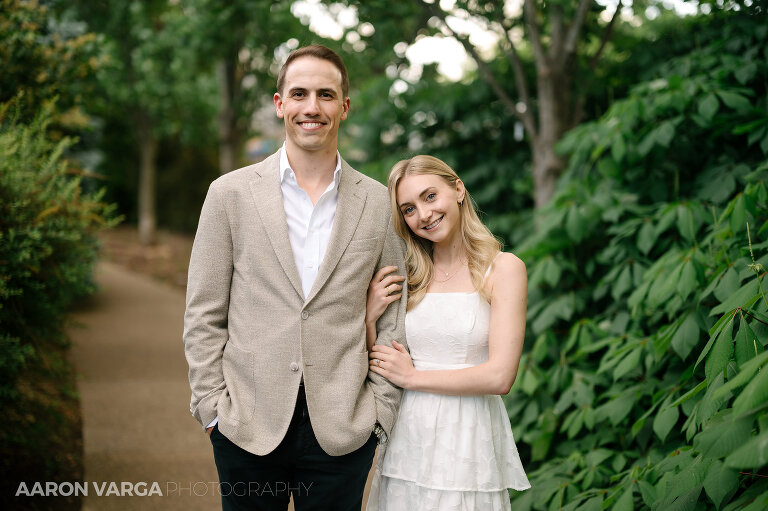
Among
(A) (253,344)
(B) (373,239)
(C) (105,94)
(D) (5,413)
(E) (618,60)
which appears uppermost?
(C) (105,94)

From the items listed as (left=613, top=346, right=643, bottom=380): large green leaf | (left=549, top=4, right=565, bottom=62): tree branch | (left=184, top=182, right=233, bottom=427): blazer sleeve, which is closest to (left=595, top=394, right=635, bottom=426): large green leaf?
(left=613, top=346, right=643, bottom=380): large green leaf

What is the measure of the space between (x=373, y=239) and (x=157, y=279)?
41.0 feet

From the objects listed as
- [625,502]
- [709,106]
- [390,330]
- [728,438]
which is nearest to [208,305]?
[390,330]

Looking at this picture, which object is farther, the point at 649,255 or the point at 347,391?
the point at 649,255

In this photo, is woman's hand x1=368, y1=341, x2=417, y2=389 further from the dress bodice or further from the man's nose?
the man's nose

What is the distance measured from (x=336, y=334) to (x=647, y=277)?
1728 millimetres

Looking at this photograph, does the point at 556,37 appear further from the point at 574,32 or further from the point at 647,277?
the point at 647,277

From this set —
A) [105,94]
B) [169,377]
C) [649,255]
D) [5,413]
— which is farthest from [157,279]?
[649,255]

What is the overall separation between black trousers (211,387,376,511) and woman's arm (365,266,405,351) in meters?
0.38

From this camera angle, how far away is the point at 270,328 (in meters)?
2.26

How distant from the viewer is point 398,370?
7.81 feet

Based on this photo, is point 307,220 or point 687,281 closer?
point 307,220

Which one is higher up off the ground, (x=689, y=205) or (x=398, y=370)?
(x=689, y=205)

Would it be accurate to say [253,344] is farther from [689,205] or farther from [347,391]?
[689,205]
